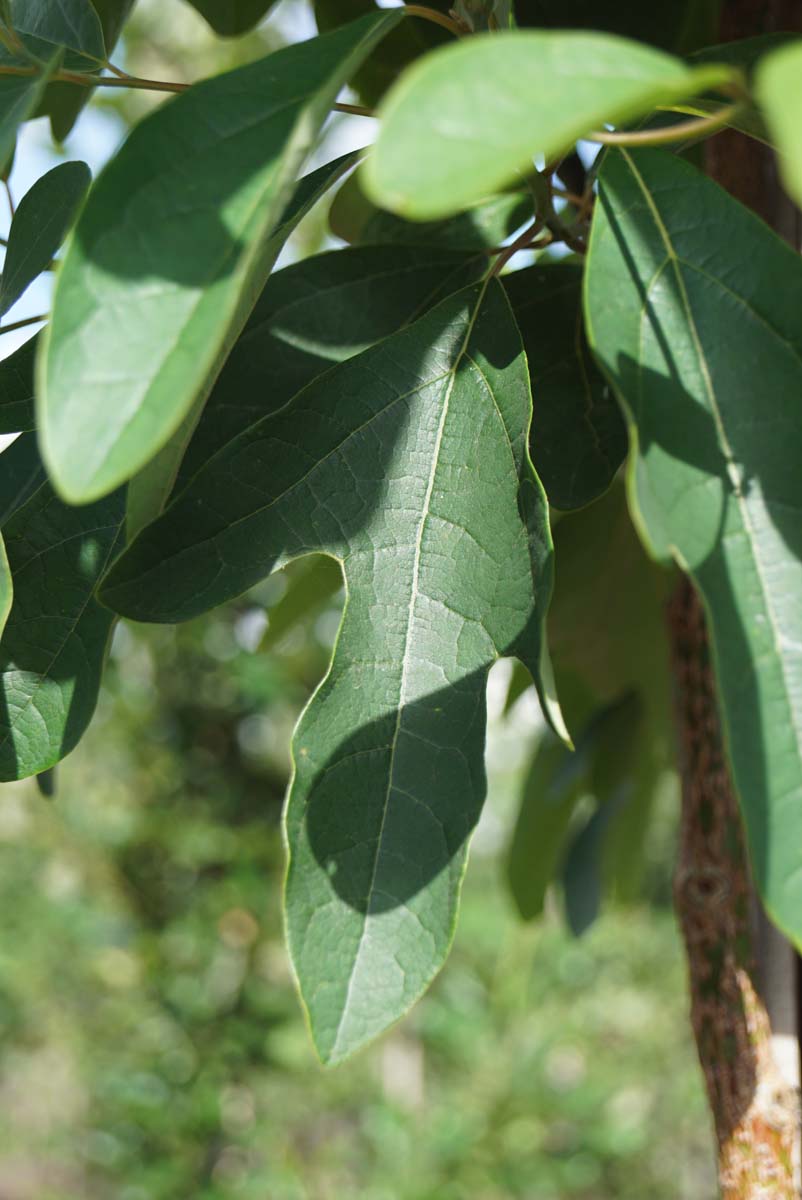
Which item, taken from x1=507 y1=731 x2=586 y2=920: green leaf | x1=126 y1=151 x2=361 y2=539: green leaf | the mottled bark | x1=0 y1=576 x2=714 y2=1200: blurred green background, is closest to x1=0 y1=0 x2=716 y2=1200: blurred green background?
x1=0 y1=576 x2=714 y2=1200: blurred green background

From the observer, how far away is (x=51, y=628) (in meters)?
0.58

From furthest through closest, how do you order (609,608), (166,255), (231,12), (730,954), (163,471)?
(609,608)
(231,12)
(730,954)
(163,471)
(166,255)

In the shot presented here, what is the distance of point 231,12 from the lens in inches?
35.3

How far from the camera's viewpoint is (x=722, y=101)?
0.56m

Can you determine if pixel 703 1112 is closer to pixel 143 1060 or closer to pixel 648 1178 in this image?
pixel 648 1178

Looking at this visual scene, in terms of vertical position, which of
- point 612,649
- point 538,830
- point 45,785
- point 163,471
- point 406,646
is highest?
point 163,471

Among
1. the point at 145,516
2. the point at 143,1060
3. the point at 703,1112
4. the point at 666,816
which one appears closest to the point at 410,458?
the point at 145,516

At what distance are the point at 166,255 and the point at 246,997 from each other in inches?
106

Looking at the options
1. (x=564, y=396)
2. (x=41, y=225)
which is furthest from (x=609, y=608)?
(x=41, y=225)

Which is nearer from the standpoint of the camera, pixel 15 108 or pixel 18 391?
pixel 15 108

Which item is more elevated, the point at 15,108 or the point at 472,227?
the point at 15,108

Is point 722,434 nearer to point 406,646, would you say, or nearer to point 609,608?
point 406,646

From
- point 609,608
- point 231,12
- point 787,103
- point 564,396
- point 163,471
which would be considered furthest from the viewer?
point 609,608

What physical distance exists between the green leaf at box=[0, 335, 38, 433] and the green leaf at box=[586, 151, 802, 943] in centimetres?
31
